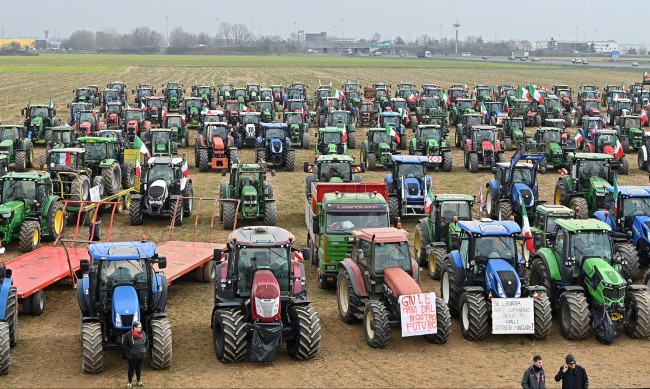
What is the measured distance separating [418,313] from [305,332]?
6.98ft

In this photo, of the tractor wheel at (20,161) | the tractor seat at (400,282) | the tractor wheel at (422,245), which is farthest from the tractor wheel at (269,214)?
the tractor wheel at (20,161)

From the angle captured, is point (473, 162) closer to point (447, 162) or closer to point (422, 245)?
point (447, 162)

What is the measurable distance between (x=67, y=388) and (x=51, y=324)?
3857 millimetres

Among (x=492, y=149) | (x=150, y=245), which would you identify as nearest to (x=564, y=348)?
(x=150, y=245)

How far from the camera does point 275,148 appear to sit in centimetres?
4116

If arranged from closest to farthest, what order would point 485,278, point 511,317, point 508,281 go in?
point 511,317
point 508,281
point 485,278

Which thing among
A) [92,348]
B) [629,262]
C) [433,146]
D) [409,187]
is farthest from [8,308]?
[433,146]

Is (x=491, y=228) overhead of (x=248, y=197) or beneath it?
overhead

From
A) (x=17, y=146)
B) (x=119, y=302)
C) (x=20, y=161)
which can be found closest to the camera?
(x=119, y=302)

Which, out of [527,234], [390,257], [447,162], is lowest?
[447,162]

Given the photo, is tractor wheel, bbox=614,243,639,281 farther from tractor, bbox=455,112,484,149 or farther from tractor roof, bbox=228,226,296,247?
tractor, bbox=455,112,484,149

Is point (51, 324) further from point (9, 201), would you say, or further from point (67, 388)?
point (9, 201)

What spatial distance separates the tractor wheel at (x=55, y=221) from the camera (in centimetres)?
2692

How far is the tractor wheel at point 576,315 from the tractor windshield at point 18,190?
14.1 metres
